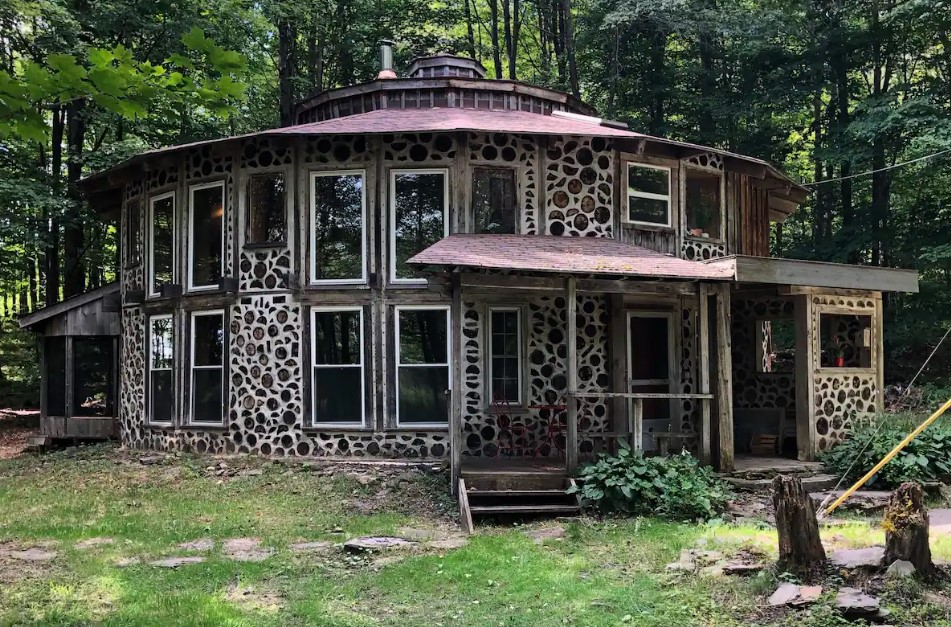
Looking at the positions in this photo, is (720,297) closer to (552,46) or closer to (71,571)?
(71,571)

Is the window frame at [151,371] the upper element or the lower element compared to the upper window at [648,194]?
lower

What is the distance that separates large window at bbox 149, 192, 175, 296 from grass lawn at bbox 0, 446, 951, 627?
4438mm

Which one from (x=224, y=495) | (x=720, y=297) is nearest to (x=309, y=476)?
(x=224, y=495)

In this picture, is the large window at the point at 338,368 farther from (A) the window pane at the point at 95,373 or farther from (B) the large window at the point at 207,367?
(A) the window pane at the point at 95,373

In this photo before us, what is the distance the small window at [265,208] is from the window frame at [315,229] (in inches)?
21.6

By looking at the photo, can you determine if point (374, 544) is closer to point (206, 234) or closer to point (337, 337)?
point (337, 337)

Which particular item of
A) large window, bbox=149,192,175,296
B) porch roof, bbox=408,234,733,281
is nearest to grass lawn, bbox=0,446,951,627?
porch roof, bbox=408,234,733,281

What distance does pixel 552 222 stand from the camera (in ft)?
42.6

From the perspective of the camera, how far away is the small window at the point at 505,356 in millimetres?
12641

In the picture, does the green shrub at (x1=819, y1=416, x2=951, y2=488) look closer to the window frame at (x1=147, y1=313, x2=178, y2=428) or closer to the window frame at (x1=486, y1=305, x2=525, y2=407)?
the window frame at (x1=486, y1=305, x2=525, y2=407)

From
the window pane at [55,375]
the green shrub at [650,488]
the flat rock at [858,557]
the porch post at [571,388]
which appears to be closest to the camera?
the flat rock at [858,557]

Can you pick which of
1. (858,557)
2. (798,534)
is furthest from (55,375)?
(858,557)

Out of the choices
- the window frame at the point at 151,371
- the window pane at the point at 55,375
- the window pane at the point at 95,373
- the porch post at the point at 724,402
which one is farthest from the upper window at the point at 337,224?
the window pane at the point at 95,373

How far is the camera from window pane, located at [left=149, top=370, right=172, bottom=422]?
14.0 meters
